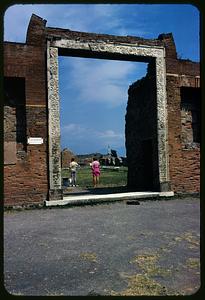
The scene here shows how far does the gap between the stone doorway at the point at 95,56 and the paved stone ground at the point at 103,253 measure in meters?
2.08

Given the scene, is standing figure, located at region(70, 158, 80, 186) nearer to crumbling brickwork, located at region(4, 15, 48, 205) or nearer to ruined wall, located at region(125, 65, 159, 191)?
ruined wall, located at region(125, 65, 159, 191)

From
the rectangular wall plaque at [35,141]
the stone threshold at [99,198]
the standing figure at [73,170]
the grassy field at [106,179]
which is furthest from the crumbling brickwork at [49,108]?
the standing figure at [73,170]

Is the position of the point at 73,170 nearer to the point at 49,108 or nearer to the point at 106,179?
the point at 106,179

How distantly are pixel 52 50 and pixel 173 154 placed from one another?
221 inches

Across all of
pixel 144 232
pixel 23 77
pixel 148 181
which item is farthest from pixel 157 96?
pixel 144 232

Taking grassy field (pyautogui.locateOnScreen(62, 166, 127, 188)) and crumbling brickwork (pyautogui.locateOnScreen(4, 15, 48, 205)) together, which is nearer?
crumbling brickwork (pyautogui.locateOnScreen(4, 15, 48, 205))

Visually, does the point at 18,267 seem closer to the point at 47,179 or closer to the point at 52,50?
the point at 47,179

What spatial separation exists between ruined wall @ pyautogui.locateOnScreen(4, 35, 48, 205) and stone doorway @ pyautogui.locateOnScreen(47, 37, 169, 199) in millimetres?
228

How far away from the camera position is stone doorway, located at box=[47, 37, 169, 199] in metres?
10.8

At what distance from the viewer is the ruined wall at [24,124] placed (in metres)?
10.3

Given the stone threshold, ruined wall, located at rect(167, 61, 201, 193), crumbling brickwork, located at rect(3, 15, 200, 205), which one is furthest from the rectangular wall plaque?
ruined wall, located at rect(167, 61, 201, 193)

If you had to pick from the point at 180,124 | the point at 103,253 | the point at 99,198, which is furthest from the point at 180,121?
the point at 103,253

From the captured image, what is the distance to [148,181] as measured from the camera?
13984 mm

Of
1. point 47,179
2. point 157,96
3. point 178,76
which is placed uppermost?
point 178,76
